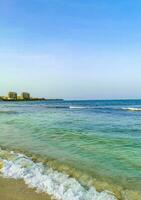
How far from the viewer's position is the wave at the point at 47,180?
22.1 feet

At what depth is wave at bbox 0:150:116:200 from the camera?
22.1 ft

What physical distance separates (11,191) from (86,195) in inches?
73.0

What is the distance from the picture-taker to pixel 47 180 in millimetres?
7688

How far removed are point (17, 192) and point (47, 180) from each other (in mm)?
1017

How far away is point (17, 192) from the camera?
6.93m

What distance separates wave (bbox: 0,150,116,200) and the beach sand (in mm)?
201

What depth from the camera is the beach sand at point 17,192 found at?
6.58m

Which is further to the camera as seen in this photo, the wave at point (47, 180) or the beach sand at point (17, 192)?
A: the wave at point (47, 180)

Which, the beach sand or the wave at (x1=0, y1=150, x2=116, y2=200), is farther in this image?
the wave at (x1=0, y1=150, x2=116, y2=200)

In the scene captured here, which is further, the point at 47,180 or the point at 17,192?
the point at 47,180

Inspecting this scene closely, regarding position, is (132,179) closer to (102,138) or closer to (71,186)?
(71,186)

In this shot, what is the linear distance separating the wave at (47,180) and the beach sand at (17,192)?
201 mm

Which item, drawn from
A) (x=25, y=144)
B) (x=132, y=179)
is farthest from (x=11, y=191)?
(x=25, y=144)

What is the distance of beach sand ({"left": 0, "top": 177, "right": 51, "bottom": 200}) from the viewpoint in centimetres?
658
